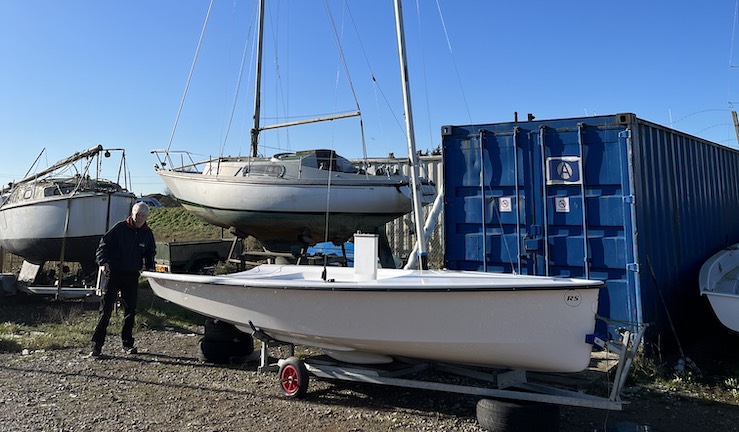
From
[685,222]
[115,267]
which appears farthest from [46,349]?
[685,222]

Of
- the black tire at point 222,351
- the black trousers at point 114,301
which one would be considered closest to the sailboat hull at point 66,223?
the black trousers at point 114,301

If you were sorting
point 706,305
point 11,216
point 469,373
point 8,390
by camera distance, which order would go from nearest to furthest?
1. point 469,373
2. point 8,390
3. point 706,305
4. point 11,216

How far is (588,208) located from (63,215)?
29.4ft

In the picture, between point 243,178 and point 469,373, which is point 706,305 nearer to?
point 469,373

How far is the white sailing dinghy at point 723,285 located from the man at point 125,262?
5.88 metres

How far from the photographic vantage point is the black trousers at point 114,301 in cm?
572

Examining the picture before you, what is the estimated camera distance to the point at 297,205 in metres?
8.98

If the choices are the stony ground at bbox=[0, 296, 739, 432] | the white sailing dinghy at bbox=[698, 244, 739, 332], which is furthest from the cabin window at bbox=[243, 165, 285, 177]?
the white sailing dinghy at bbox=[698, 244, 739, 332]

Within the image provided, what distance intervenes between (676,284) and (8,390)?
268 inches

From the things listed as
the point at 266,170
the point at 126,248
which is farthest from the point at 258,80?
the point at 126,248

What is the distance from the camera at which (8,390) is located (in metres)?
4.60

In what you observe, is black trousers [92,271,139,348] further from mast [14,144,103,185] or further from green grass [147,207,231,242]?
green grass [147,207,231,242]

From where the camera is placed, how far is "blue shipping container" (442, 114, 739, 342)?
17.1ft

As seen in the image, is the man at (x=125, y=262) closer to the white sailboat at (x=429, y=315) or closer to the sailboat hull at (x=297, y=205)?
the white sailboat at (x=429, y=315)
